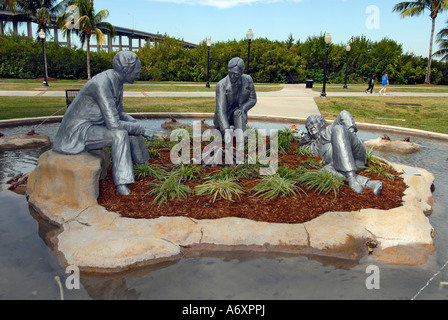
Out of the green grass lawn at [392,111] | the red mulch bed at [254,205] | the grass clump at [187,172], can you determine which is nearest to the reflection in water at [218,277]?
the red mulch bed at [254,205]

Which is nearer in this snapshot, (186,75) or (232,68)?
(232,68)

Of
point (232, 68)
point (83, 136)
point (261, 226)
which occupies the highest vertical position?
point (232, 68)

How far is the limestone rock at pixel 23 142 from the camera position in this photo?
731cm

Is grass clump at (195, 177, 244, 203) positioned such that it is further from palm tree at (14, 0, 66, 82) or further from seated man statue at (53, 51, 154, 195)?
palm tree at (14, 0, 66, 82)

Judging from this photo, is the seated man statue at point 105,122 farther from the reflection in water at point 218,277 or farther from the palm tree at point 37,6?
the palm tree at point 37,6

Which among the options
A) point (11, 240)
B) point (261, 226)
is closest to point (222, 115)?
point (261, 226)

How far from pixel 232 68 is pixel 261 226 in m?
2.95

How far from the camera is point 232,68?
585 centimetres

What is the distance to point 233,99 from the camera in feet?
20.8

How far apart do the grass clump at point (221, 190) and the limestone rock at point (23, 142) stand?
4.57 meters

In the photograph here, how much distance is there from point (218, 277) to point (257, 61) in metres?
37.1

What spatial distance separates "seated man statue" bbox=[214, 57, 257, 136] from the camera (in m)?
6.18
